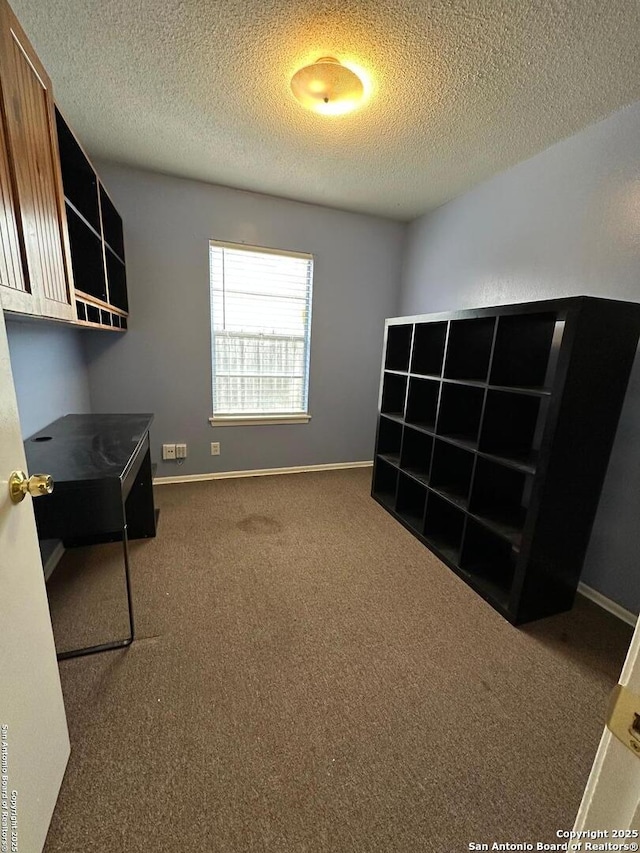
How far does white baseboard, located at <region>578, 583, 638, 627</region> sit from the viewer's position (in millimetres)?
1814

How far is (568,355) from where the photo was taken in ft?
4.92

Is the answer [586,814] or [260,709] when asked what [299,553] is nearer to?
[260,709]

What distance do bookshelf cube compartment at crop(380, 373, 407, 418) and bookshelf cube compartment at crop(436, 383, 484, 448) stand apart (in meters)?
0.63

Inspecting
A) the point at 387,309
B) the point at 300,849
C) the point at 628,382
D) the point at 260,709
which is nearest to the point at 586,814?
the point at 300,849

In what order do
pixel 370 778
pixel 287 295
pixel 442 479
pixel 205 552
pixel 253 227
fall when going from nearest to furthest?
pixel 370 778 → pixel 205 552 → pixel 442 479 → pixel 253 227 → pixel 287 295

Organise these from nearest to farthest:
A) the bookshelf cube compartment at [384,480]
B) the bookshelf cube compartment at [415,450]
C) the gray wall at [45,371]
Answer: the gray wall at [45,371]
the bookshelf cube compartment at [415,450]
the bookshelf cube compartment at [384,480]

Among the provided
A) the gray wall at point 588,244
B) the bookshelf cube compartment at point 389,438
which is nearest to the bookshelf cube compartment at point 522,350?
the gray wall at point 588,244

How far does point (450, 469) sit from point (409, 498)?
0.52 metres

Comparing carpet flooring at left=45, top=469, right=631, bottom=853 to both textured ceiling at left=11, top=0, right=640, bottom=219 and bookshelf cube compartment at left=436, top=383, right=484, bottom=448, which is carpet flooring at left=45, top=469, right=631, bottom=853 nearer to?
bookshelf cube compartment at left=436, top=383, right=484, bottom=448

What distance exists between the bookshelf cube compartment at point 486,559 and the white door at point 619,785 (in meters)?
1.67

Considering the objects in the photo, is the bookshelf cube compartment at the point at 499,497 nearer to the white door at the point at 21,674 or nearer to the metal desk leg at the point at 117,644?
the metal desk leg at the point at 117,644

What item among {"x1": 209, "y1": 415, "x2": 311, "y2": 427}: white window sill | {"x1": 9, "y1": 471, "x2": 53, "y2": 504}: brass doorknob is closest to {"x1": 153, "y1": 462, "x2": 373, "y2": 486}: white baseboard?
{"x1": 209, "y1": 415, "x2": 311, "y2": 427}: white window sill

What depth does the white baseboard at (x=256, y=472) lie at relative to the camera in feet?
10.7

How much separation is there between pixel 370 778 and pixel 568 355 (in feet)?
5.73
